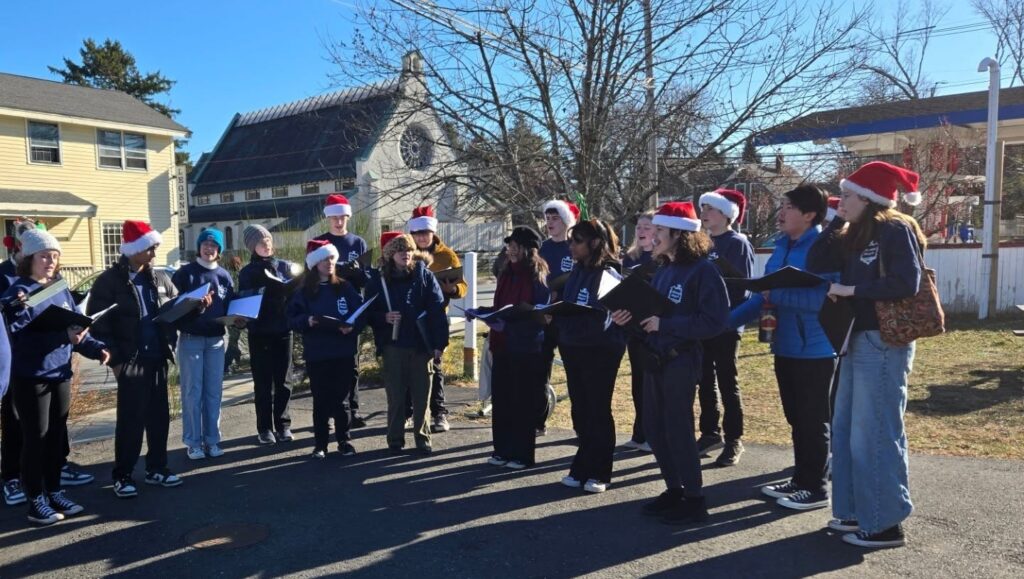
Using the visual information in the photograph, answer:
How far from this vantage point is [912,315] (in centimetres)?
380

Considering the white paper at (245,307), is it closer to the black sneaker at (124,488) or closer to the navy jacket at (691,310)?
the black sneaker at (124,488)

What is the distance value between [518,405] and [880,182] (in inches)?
121

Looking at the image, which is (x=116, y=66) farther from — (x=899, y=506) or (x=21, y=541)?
(x=899, y=506)

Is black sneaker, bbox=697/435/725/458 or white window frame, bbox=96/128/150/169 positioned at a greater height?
white window frame, bbox=96/128/150/169

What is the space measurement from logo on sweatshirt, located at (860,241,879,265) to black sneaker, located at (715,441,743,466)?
7.26 ft

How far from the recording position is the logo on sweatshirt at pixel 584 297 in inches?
198

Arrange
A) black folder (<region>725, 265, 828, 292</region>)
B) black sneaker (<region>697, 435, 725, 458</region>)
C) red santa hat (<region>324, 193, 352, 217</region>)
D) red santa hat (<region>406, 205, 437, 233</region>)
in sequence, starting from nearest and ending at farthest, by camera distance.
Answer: black folder (<region>725, 265, 828, 292</region>) < black sneaker (<region>697, 435, 725, 458</region>) < red santa hat (<region>406, 205, 437, 233</region>) < red santa hat (<region>324, 193, 352, 217</region>)

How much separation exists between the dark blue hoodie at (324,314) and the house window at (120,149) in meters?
24.7

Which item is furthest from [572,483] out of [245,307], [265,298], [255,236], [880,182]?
[255,236]

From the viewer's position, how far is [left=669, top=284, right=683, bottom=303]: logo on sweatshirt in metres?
4.37

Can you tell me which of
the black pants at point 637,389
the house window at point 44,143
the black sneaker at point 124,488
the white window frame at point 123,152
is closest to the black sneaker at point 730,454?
the black pants at point 637,389

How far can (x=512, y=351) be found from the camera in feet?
18.6

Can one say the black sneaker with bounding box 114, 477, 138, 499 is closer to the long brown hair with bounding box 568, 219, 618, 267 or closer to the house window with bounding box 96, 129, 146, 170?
the long brown hair with bounding box 568, 219, 618, 267

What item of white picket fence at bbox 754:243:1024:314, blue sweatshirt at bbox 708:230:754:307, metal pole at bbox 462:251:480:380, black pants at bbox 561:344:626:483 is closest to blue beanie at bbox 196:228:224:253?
metal pole at bbox 462:251:480:380
